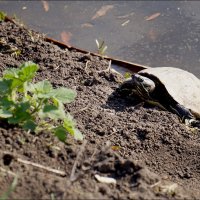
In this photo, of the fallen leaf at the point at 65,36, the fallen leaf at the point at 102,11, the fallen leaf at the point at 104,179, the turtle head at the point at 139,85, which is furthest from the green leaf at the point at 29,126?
the fallen leaf at the point at 102,11

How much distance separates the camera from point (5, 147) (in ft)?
6.05

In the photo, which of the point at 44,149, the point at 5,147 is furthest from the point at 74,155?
the point at 5,147

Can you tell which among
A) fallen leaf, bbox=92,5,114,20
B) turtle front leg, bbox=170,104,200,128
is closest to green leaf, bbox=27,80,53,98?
turtle front leg, bbox=170,104,200,128

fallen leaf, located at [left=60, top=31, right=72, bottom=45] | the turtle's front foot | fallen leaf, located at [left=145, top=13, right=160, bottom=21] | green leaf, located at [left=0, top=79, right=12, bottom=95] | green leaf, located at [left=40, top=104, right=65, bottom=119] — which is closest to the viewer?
green leaf, located at [left=40, top=104, right=65, bottom=119]

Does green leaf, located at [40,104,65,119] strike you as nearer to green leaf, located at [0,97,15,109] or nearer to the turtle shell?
green leaf, located at [0,97,15,109]

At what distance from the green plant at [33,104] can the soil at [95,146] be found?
6cm

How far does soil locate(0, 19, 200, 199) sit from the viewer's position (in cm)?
165

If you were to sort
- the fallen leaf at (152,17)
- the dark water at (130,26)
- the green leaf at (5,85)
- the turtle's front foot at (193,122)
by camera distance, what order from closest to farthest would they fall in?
the green leaf at (5,85)
the turtle's front foot at (193,122)
the dark water at (130,26)
the fallen leaf at (152,17)

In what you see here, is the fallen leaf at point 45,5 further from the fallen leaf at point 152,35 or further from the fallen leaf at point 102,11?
the fallen leaf at point 152,35

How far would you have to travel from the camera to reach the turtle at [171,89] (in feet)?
10.1

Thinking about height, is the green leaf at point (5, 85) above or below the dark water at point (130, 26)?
above

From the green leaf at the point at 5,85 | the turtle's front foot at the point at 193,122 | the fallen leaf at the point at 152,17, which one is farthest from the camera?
the fallen leaf at the point at 152,17

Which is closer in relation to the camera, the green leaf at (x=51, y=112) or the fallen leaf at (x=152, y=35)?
the green leaf at (x=51, y=112)

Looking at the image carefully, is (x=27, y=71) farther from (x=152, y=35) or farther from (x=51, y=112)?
(x=152, y=35)
